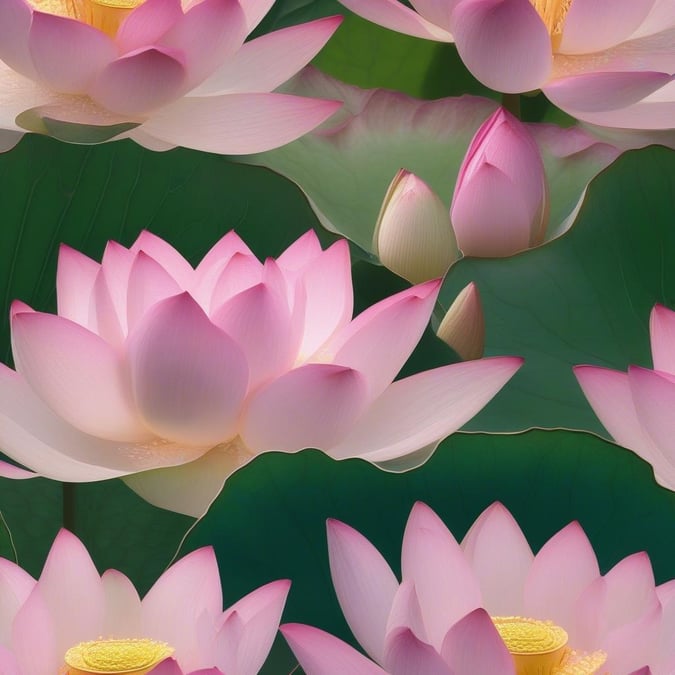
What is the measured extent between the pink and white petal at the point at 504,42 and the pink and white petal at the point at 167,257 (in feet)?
0.84

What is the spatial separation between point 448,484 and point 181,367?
0.43 ft

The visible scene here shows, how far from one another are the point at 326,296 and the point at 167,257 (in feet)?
0.27

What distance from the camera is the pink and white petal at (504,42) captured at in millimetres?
812

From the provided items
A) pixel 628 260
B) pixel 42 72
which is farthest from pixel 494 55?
pixel 42 72

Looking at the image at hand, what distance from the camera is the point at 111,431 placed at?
0.67 m

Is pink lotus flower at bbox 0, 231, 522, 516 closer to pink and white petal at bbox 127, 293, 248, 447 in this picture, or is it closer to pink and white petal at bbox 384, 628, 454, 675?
pink and white petal at bbox 127, 293, 248, 447

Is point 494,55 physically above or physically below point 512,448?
above

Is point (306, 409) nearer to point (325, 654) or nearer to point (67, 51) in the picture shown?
point (325, 654)

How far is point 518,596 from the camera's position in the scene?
0.56 meters

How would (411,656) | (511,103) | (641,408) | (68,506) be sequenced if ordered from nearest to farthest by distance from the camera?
(411,656), (641,408), (68,506), (511,103)

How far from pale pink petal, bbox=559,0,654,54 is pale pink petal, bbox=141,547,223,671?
0.49m

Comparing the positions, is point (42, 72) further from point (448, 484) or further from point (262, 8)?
point (448, 484)

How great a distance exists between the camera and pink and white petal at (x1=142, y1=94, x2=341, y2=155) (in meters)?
0.86

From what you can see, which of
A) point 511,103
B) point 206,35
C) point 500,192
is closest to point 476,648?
point 500,192
